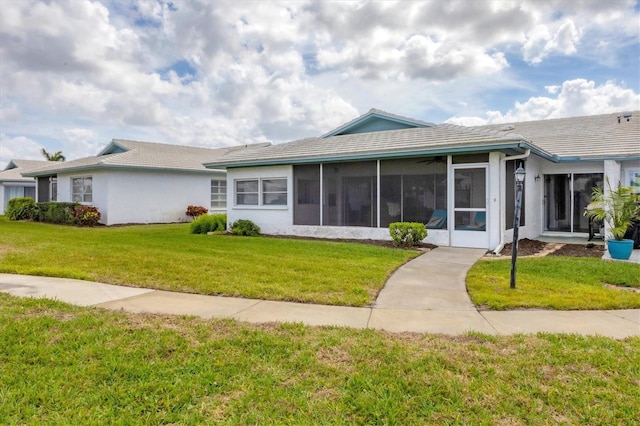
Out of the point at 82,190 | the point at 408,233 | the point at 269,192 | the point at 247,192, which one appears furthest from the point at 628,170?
the point at 82,190

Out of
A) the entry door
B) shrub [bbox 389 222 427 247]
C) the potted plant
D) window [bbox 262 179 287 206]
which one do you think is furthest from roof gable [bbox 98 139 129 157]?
the potted plant

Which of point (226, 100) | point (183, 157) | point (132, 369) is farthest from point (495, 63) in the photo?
point (183, 157)

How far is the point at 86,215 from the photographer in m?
18.7

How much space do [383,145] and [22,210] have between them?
71.0 feet

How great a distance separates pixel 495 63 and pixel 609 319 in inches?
482

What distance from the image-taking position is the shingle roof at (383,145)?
34.2 feet

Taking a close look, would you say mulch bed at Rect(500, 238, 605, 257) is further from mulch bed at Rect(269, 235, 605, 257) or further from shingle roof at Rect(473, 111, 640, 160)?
shingle roof at Rect(473, 111, 640, 160)

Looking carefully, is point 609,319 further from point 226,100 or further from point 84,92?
point 84,92

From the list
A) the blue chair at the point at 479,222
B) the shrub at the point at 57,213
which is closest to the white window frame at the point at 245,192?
the blue chair at the point at 479,222

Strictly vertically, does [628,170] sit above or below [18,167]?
below

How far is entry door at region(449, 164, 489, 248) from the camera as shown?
10695 millimetres

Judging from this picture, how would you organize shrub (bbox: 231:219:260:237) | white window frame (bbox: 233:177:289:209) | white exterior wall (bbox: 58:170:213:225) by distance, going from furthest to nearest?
white exterior wall (bbox: 58:170:213:225) < shrub (bbox: 231:219:260:237) < white window frame (bbox: 233:177:289:209)

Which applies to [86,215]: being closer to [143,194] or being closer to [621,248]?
[143,194]

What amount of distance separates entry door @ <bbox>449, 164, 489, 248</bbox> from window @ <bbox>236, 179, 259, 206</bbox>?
7.53m
